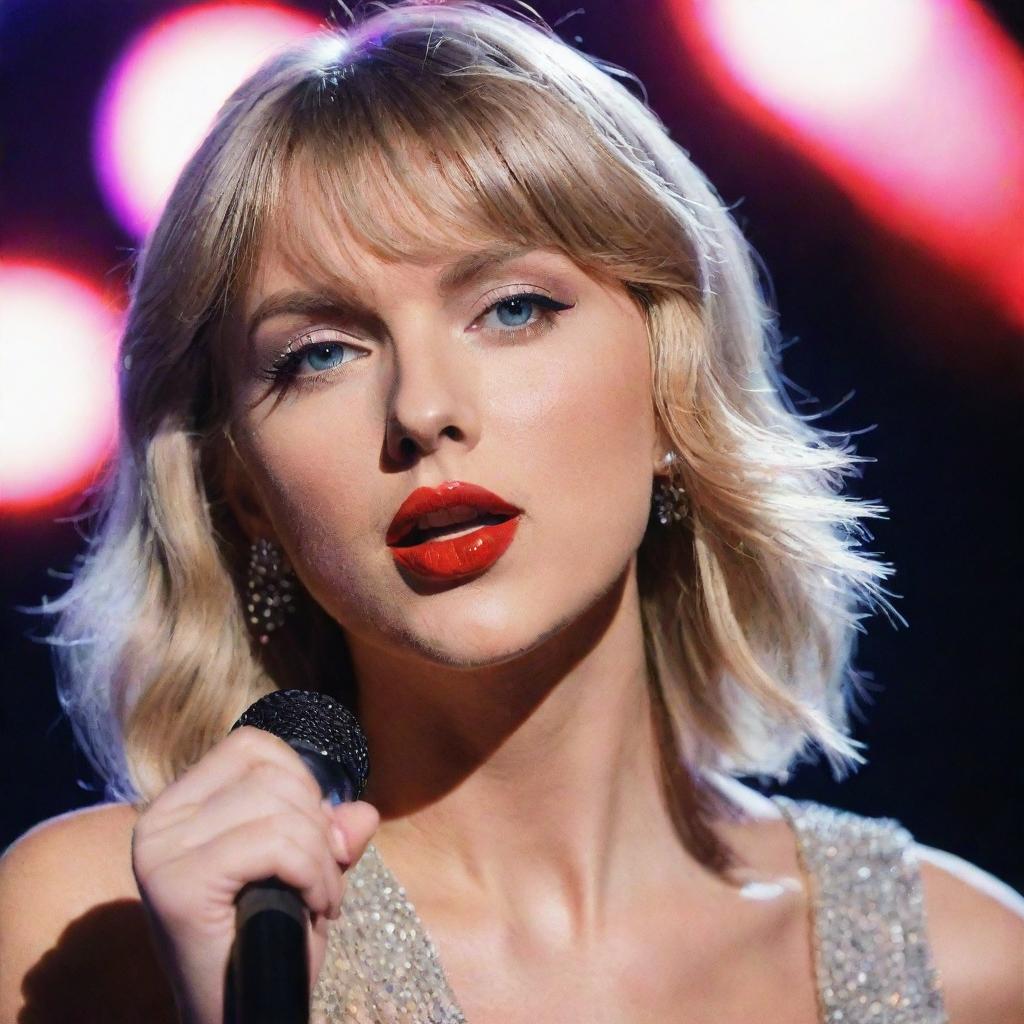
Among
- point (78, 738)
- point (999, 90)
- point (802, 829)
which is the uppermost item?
point (999, 90)

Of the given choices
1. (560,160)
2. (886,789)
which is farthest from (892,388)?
(560,160)

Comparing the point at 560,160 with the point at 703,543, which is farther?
the point at 703,543

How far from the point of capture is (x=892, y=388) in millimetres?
2463

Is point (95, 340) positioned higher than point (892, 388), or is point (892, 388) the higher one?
point (892, 388)

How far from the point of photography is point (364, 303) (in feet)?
5.40

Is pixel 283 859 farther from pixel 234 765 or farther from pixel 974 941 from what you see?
pixel 974 941

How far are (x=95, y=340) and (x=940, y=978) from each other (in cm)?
175

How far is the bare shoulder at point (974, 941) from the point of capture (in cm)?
198

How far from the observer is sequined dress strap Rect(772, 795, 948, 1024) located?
190 cm

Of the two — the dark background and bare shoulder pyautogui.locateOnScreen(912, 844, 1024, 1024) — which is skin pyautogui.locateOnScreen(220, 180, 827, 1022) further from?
the dark background

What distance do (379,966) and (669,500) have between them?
76cm

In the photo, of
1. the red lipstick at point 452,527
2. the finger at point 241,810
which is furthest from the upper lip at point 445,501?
the finger at point 241,810

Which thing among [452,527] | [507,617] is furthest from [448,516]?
[507,617]

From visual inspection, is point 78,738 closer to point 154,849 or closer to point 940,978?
point 154,849
